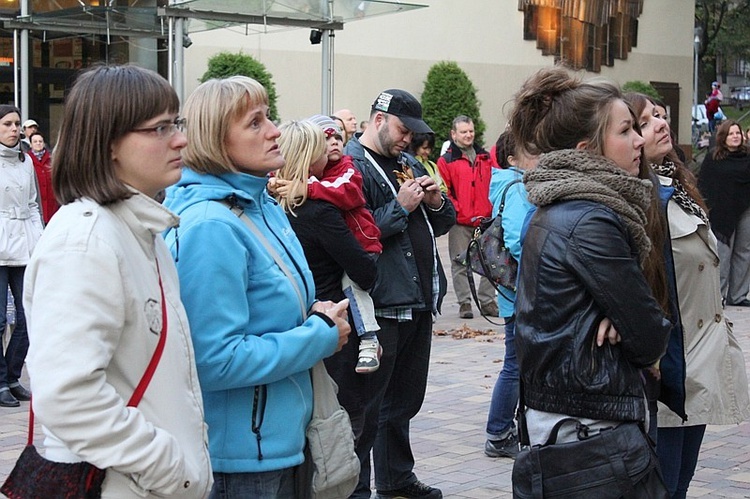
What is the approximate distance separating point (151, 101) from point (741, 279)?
11940 millimetres

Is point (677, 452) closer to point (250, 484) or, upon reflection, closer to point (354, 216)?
point (354, 216)

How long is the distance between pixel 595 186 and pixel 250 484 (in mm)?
1371

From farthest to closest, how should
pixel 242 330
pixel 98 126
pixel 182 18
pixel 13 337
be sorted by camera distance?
pixel 182 18 → pixel 13 337 → pixel 242 330 → pixel 98 126

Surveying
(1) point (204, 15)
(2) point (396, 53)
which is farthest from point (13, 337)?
(2) point (396, 53)

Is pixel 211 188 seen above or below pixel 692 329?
above

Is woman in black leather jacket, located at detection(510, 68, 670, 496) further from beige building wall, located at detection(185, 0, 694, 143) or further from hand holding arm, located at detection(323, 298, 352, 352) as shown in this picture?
beige building wall, located at detection(185, 0, 694, 143)

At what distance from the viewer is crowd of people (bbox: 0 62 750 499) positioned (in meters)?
2.61

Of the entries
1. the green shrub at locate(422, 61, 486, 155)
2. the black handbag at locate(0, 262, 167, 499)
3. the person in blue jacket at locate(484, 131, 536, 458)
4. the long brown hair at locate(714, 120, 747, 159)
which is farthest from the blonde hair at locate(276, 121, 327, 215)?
the green shrub at locate(422, 61, 486, 155)

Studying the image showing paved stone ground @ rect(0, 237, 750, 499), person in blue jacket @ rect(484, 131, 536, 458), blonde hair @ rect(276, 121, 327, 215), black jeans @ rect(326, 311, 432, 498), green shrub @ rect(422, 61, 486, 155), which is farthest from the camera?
green shrub @ rect(422, 61, 486, 155)

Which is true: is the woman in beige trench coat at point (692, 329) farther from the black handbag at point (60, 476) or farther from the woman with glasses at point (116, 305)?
Result: the black handbag at point (60, 476)

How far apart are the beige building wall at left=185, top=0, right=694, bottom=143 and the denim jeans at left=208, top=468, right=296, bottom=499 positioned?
1823cm

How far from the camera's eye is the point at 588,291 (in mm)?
3357

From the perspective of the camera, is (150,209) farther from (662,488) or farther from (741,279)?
(741,279)

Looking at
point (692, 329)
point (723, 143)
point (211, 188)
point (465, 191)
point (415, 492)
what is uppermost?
point (211, 188)
